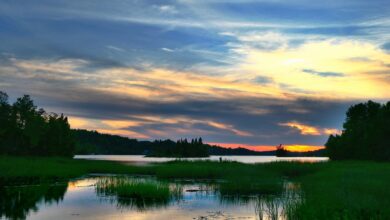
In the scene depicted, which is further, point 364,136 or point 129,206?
point 364,136

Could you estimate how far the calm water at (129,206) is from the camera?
26469 mm

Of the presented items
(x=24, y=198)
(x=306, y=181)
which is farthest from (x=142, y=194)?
(x=306, y=181)

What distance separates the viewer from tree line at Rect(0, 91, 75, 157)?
106062 mm

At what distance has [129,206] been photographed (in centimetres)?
3053

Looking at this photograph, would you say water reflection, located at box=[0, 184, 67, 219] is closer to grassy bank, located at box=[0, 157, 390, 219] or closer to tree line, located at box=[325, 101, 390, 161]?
grassy bank, located at box=[0, 157, 390, 219]

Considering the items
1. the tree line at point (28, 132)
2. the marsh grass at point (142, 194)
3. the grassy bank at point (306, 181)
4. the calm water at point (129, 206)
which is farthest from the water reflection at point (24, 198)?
the tree line at point (28, 132)

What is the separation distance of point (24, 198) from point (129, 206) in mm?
8702

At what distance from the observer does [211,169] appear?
56.7 metres

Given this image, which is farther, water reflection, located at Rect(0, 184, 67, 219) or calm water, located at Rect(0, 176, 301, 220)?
water reflection, located at Rect(0, 184, 67, 219)

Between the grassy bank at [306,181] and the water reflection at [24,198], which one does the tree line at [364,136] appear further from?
the water reflection at [24,198]

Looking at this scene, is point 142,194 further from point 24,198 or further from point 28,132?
point 28,132

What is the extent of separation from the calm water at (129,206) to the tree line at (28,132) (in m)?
71.8

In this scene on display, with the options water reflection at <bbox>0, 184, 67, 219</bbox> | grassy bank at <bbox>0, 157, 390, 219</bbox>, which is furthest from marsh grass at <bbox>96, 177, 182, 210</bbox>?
water reflection at <bbox>0, 184, 67, 219</bbox>

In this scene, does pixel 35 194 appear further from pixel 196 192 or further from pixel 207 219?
pixel 207 219
